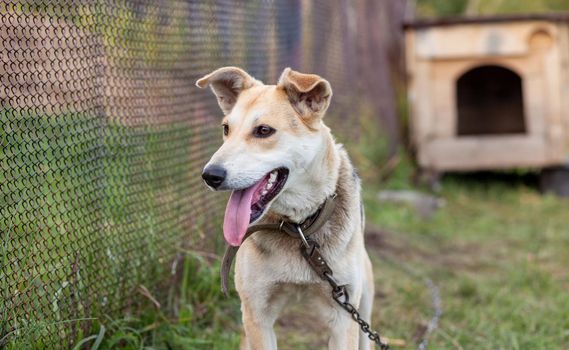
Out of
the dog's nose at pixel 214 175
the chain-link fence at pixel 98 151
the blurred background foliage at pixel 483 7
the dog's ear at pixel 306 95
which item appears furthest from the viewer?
the blurred background foliage at pixel 483 7

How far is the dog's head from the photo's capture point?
2.78 meters

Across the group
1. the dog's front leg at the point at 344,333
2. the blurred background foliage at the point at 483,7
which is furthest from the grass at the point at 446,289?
Result: the blurred background foliage at the point at 483,7

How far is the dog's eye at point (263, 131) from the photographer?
9.71 ft

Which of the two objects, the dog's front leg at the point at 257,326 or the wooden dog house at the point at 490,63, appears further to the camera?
the wooden dog house at the point at 490,63

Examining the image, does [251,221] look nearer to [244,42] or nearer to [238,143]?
[238,143]

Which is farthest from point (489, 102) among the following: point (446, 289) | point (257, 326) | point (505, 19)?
point (257, 326)

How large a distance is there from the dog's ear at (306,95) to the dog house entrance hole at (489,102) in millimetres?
7891

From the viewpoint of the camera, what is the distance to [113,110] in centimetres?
358

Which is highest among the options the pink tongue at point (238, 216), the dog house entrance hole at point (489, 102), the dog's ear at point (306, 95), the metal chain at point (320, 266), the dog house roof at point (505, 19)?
the dog house roof at point (505, 19)

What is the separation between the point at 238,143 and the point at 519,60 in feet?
21.3

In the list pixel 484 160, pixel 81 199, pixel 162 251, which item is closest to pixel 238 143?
pixel 81 199

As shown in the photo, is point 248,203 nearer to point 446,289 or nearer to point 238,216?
point 238,216

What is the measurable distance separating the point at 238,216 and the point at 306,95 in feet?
2.05

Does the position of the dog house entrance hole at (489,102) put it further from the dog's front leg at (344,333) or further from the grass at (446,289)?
the dog's front leg at (344,333)
